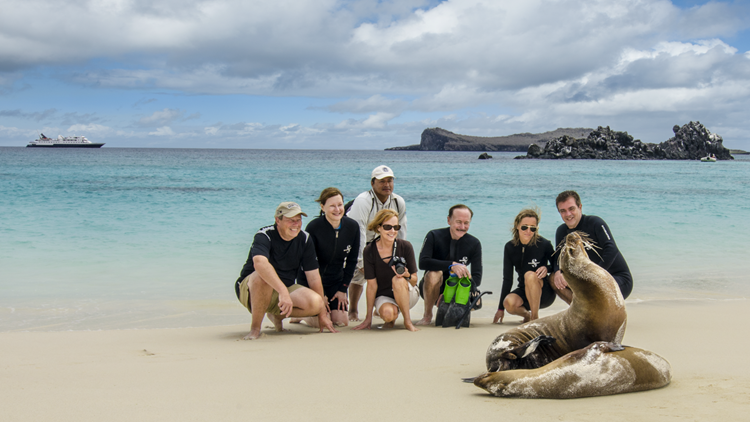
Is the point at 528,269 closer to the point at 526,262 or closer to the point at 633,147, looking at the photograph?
the point at 526,262

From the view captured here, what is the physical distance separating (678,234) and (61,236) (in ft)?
47.1

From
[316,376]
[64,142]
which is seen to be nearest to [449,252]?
[316,376]

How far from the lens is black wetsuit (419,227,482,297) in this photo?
5547 mm

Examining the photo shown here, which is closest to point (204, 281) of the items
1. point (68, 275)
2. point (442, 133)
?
point (68, 275)

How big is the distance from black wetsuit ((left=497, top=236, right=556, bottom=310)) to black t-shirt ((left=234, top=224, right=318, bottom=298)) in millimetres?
2004

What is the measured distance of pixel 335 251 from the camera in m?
5.64

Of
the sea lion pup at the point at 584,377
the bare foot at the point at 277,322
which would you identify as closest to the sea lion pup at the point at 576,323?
the sea lion pup at the point at 584,377

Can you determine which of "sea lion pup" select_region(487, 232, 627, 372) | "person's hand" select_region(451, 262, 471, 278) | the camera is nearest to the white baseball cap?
the camera

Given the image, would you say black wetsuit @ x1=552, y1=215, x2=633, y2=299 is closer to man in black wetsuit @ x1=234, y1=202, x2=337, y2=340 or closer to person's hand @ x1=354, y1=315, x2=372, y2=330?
person's hand @ x1=354, y1=315, x2=372, y2=330

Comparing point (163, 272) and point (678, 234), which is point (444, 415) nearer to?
point (163, 272)

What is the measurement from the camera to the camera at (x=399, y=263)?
5.21m

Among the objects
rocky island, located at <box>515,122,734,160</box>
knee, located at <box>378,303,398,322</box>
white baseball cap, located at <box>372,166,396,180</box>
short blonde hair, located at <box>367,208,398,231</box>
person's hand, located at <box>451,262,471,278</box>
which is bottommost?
knee, located at <box>378,303,398,322</box>

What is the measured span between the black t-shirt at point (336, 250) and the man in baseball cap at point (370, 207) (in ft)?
0.63

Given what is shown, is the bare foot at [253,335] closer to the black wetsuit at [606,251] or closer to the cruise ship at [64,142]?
the black wetsuit at [606,251]
